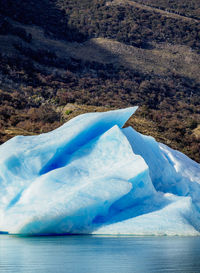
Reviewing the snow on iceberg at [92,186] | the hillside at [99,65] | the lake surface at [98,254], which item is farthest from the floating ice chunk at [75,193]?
the hillside at [99,65]

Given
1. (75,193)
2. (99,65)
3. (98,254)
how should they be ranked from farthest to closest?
(99,65), (75,193), (98,254)

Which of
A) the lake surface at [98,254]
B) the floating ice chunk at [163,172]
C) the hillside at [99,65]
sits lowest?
the hillside at [99,65]

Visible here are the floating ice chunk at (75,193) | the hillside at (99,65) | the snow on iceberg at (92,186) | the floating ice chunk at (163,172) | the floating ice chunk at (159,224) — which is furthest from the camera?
the hillside at (99,65)

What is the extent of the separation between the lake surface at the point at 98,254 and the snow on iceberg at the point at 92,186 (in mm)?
344

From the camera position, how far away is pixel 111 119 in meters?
8.14

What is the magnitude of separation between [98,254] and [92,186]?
76.0 inches

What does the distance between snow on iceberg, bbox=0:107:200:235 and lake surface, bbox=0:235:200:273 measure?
344 mm

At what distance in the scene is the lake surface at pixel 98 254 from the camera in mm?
3769

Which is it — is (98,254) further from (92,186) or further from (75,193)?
(92,186)

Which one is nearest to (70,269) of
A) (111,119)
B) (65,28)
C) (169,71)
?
(111,119)

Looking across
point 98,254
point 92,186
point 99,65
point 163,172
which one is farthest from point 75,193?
point 99,65

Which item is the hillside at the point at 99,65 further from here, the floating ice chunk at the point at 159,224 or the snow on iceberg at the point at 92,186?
the floating ice chunk at the point at 159,224

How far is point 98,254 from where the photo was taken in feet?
14.8

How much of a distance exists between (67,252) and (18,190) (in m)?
2.30
